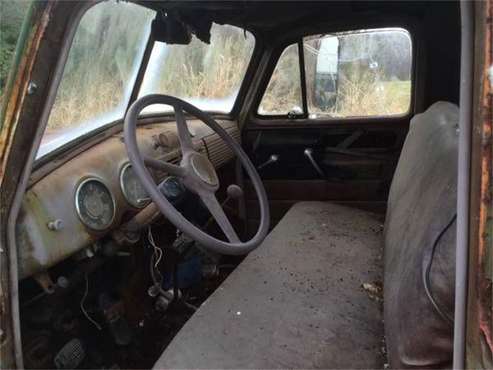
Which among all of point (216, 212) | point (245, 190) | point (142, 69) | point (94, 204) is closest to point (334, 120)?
point (245, 190)

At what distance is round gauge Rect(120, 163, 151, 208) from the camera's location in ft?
5.99

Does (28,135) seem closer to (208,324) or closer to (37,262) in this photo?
(37,262)

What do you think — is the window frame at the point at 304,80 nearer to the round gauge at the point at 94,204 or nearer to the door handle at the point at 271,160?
the door handle at the point at 271,160

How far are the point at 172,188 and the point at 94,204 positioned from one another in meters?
Answer: 0.30

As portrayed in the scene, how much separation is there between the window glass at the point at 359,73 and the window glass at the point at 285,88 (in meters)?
0.07

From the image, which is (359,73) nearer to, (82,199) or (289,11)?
(289,11)

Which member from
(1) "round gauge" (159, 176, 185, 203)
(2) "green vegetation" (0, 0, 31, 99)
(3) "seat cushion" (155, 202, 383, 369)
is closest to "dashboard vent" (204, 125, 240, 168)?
(3) "seat cushion" (155, 202, 383, 369)

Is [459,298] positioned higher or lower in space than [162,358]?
higher

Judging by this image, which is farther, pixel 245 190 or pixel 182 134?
pixel 245 190

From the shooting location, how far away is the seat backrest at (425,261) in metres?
1.03

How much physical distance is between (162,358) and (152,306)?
0.71m

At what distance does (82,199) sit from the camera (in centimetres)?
163

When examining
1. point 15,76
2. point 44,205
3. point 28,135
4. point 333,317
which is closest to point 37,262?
point 44,205

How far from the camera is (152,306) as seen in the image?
2139 mm
